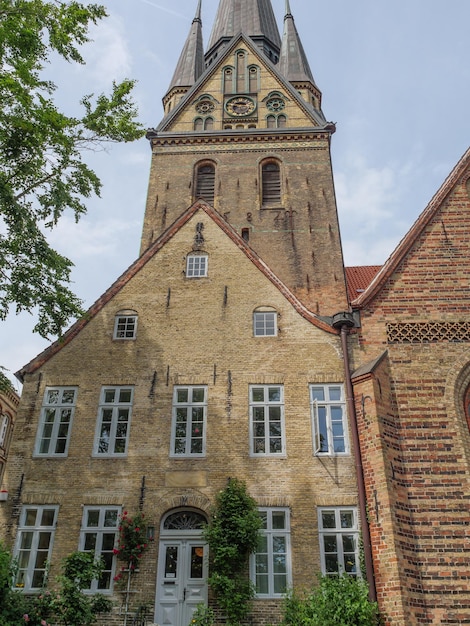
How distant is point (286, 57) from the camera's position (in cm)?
3075

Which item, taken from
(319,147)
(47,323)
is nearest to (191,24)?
(319,147)

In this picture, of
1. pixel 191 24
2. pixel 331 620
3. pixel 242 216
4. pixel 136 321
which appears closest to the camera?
pixel 331 620

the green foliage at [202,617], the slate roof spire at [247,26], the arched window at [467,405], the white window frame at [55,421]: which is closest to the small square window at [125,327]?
the white window frame at [55,421]

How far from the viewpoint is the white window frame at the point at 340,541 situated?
11359 millimetres

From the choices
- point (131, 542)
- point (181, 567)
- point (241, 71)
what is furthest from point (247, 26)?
point (181, 567)

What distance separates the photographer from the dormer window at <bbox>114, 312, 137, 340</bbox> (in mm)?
14344

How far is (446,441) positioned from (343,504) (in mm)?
2427

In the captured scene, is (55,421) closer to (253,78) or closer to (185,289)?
(185,289)

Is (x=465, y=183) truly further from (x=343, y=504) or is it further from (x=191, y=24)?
(x=191, y=24)

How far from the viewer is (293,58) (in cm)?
3061

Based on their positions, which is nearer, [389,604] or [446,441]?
[389,604]

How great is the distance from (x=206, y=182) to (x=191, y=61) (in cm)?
1068

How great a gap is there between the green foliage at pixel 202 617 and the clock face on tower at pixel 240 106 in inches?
801

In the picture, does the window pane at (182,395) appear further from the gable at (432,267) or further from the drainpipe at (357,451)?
the gable at (432,267)
